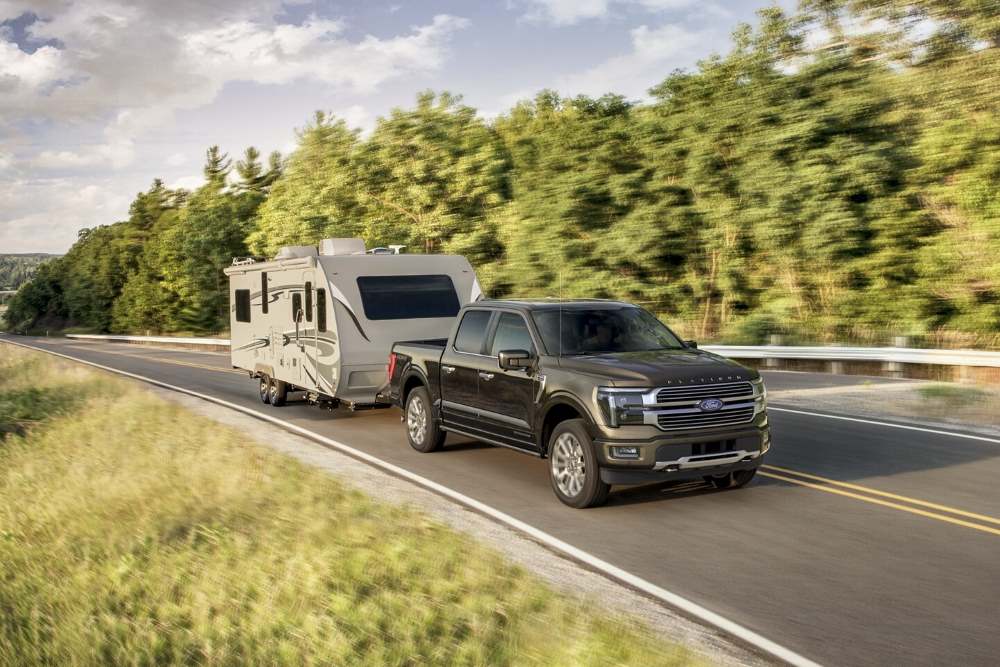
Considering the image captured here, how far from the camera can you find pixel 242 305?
19469 millimetres

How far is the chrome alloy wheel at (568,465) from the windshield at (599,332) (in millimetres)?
968

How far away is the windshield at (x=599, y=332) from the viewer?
959 centimetres

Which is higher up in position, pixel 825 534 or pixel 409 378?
pixel 409 378

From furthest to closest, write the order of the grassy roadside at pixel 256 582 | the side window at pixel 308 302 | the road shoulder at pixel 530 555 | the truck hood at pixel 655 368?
the side window at pixel 308 302 → the truck hood at pixel 655 368 → the road shoulder at pixel 530 555 → the grassy roadside at pixel 256 582

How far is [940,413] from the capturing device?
14.1m

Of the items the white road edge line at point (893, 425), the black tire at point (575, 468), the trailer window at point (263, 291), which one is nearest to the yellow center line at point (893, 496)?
the black tire at point (575, 468)

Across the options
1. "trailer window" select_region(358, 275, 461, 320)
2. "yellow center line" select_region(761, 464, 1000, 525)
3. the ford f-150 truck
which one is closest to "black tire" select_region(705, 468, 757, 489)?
the ford f-150 truck

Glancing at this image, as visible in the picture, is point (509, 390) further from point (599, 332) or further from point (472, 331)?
point (472, 331)

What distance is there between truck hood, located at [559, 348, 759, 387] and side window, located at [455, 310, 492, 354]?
5.69 feet

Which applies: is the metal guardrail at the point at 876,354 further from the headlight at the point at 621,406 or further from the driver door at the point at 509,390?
the headlight at the point at 621,406

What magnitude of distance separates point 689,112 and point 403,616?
88.7 feet

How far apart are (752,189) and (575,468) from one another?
63.3 feet

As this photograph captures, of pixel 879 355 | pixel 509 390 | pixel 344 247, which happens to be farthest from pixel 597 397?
pixel 879 355

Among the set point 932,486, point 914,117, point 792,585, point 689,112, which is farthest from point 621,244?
point 792,585
